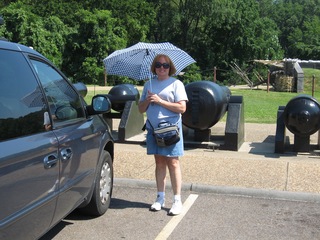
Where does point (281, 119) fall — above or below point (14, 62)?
below

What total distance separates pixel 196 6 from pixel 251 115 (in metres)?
37.6

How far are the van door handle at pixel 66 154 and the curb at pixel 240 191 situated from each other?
2.76 meters

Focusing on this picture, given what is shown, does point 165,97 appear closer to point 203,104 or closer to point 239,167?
point 239,167

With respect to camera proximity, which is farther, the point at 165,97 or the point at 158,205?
the point at 158,205

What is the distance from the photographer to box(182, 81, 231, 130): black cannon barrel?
29.6ft

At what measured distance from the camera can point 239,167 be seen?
7.62 m

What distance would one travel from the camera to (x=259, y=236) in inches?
187

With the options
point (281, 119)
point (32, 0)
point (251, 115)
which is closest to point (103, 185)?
point (281, 119)

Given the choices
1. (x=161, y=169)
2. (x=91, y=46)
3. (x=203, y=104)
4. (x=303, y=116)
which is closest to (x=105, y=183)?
(x=161, y=169)

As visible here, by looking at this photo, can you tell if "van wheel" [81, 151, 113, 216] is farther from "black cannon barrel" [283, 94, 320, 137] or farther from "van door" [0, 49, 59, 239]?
"black cannon barrel" [283, 94, 320, 137]

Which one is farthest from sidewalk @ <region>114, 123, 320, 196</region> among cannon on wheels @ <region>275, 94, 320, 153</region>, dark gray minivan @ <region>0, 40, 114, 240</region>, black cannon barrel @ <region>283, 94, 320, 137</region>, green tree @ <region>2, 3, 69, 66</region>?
green tree @ <region>2, 3, 69, 66</region>

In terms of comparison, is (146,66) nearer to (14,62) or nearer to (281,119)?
(281,119)

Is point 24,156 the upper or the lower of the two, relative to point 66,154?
upper

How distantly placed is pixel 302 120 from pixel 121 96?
4420mm
